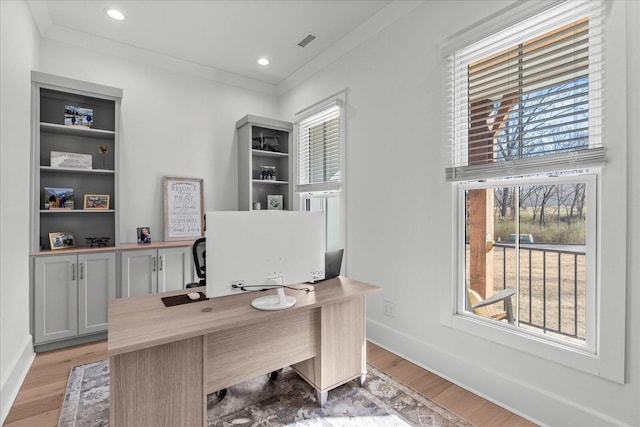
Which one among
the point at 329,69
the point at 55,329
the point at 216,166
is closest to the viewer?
the point at 55,329

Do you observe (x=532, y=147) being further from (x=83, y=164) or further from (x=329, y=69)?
(x=83, y=164)

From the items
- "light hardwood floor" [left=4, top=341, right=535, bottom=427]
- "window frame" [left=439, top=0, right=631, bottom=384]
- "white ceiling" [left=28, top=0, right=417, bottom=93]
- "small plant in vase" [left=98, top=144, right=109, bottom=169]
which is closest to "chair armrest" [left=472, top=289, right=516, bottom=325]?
"window frame" [left=439, top=0, right=631, bottom=384]

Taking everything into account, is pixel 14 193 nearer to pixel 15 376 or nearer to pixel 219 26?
pixel 15 376

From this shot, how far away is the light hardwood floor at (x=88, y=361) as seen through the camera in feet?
6.07

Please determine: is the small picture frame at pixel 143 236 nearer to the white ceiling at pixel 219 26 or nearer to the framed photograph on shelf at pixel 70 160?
Answer: the framed photograph on shelf at pixel 70 160

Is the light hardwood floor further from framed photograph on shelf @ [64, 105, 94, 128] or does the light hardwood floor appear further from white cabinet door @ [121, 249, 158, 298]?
framed photograph on shelf @ [64, 105, 94, 128]

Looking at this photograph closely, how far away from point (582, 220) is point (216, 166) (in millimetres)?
3606

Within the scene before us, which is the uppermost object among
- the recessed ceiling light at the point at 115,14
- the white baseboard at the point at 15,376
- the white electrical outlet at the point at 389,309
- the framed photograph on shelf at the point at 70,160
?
the recessed ceiling light at the point at 115,14

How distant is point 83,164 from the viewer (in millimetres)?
3100

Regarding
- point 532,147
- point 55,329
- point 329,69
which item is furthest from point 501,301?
point 55,329

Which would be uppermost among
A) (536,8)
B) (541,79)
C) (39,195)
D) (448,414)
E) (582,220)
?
(536,8)

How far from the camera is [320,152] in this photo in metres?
3.75

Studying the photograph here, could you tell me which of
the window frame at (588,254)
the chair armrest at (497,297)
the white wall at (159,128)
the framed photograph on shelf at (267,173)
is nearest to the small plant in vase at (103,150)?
the white wall at (159,128)

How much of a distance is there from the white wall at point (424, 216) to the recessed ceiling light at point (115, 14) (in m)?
2.01
